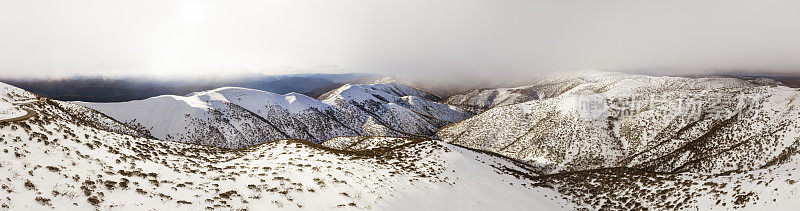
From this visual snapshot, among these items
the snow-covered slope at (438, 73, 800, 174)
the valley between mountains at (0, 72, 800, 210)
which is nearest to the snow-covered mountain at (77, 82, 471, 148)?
the valley between mountains at (0, 72, 800, 210)

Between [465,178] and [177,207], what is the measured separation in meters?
21.0

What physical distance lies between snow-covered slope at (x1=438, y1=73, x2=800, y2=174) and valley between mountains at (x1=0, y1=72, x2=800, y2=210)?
0.22m

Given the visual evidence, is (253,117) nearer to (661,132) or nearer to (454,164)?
(454,164)

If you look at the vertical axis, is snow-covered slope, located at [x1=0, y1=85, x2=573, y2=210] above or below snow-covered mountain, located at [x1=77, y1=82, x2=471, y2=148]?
above

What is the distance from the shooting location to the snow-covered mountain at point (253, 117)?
66.9 metres

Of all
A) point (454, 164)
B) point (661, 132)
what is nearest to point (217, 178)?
point (454, 164)

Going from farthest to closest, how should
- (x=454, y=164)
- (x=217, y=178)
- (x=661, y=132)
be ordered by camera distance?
(x=661, y=132) < (x=454, y=164) < (x=217, y=178)

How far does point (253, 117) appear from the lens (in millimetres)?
83125

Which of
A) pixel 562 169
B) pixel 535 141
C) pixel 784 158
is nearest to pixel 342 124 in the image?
pixel 535 141

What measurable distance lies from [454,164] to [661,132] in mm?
39906

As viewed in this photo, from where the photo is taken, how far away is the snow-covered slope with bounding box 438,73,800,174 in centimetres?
3167

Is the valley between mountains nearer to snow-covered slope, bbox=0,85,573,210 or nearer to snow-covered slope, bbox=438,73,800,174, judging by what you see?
snow-covered slope, bbox=0,85,573,210

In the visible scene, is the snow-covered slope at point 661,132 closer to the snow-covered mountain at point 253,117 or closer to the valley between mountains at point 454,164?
the valley between mountains at point 454,164

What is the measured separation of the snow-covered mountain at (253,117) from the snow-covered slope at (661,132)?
2282 inches
